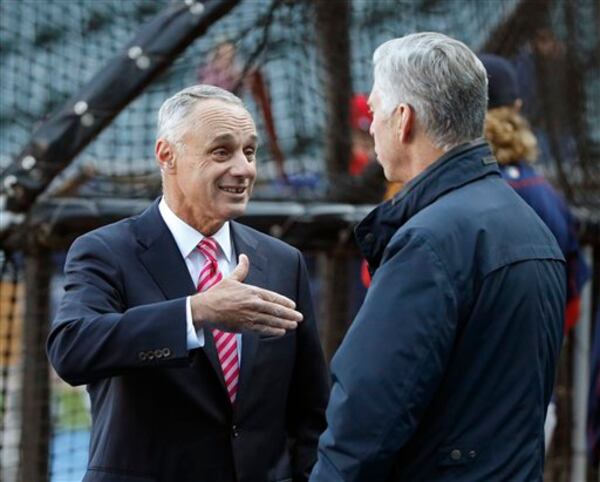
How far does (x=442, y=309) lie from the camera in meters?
2.74

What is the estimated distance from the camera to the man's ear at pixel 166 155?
3.33 m

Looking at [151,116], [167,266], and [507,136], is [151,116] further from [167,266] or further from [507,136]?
[167,266]

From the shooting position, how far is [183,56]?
5.14 m

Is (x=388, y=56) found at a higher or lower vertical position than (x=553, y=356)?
higher

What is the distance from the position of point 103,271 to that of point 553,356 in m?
1.05

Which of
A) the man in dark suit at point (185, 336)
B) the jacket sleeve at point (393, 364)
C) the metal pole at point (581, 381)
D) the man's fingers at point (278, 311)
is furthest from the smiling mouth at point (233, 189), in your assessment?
the metal pole at point (581, 381)

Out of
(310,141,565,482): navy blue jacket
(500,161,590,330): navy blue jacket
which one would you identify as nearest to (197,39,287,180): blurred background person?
(500,161,590,330): navy blue jacket

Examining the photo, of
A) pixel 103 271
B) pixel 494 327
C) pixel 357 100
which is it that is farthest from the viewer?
pixel 357 100

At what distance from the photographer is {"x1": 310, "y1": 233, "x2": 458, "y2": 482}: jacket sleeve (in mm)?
2736

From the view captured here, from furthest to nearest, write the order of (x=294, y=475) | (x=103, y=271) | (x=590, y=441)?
(x=590, y=441) → (x=294, y=475) → (x=103, y=271)

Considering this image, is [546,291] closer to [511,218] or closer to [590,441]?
[511,218]

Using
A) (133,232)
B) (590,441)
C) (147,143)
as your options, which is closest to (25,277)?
(147,143)

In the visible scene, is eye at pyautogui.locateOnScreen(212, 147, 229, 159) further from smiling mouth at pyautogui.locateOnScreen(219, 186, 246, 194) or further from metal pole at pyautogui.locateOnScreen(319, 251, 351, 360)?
metal pole at pyautogui.locateOnScreen(319, 251, 351, 360)

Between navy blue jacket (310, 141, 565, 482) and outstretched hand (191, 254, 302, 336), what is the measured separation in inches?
8.6
